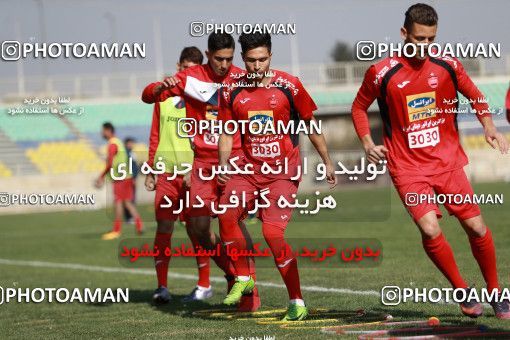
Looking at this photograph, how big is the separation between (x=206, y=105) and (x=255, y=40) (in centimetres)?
177

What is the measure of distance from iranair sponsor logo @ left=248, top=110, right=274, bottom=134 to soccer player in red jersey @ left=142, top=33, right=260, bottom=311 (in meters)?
0.61

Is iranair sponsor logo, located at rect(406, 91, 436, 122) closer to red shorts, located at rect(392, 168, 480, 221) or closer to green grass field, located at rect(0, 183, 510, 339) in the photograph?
red shorts, located at rect(392, 168, 480, 221)

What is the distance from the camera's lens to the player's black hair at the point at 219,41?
9.44m

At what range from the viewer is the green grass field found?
8.44m

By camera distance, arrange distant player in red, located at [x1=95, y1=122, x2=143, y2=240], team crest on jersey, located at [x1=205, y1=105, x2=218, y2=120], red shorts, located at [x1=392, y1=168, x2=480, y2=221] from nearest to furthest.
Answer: red shorts, located at [x1=392, y1=168, x2=480, y2=221]
team crest on jersey, located at [x1=205, y1=105, x2=218, y2=120]
distant player in red, located at [x1=95, y1=122, x2=143, y2=240]

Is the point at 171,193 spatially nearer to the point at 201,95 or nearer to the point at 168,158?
the point at 168,158

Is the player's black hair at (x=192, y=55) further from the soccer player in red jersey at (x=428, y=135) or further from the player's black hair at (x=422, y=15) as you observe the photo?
the player's black hair at (x=422, y=15)

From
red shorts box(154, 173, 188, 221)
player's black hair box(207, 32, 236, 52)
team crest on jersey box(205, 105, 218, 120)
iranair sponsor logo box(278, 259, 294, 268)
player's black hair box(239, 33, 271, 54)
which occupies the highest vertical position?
player's black hair box(207, 32, 236, 52)

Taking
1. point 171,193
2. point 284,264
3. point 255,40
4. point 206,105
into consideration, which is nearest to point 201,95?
point 206,105

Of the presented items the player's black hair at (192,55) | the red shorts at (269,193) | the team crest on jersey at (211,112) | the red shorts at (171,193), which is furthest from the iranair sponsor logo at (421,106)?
the red shorts at (171,193)

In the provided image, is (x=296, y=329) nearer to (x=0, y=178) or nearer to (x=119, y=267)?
(x=119, y=267)

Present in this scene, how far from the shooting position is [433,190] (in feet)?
26.7

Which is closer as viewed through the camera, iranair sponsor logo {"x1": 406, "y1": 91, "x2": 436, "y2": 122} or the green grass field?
iranair sponsor logo {"x1": 406, "y1": 91, "x2": 436, "y2": 122}

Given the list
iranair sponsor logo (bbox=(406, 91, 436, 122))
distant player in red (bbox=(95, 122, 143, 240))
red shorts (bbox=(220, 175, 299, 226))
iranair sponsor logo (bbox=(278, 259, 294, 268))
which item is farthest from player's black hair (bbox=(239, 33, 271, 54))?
distant player in red (bbox=(95, 122, 143, 240))
